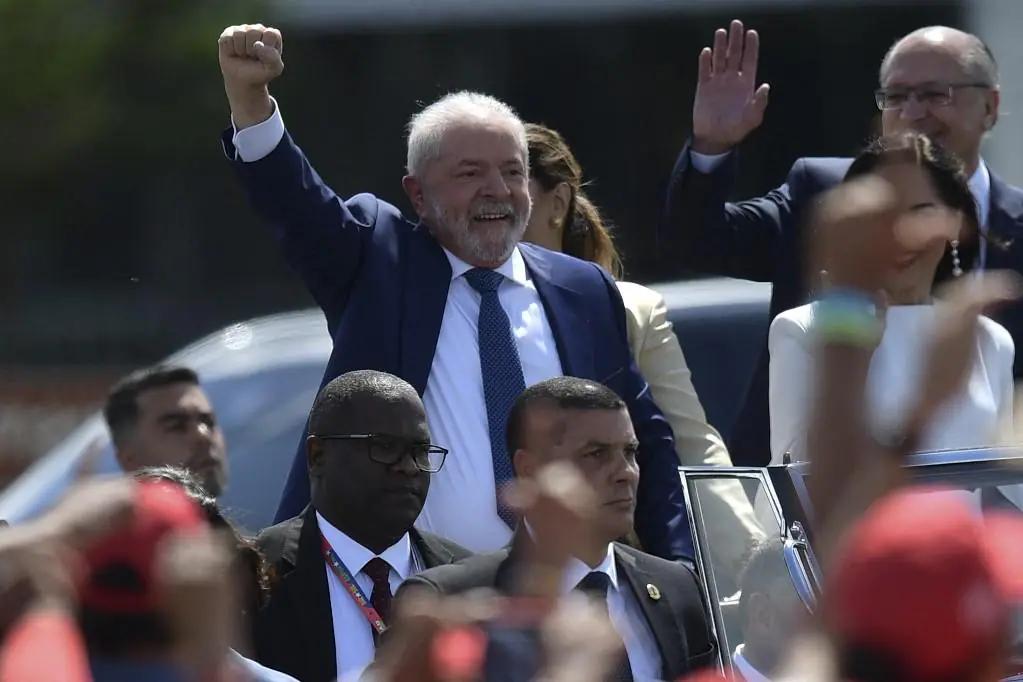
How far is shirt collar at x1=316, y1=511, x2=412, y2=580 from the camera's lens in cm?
454

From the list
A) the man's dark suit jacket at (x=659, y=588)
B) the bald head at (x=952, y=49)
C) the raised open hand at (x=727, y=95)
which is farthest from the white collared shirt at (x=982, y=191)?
the man's dark suit jacket at (x=659, y=588)

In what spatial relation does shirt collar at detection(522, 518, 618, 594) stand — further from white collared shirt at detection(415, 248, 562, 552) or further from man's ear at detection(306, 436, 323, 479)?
man's ear at detection(306, 436, 323, 479)

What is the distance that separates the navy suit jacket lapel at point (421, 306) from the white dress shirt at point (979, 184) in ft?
2.39

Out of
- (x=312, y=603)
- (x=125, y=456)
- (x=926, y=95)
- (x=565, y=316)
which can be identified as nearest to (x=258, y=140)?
(x=565, y=316)

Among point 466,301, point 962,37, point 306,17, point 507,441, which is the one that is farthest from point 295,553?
point 306,17

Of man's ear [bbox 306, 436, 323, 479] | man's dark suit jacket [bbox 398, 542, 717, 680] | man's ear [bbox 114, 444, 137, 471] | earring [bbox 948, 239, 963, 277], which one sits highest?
earring [bbox 948, 239, 963, 277]

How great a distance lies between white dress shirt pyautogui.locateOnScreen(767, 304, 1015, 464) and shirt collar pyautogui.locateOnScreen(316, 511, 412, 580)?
0.83m

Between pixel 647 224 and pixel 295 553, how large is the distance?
26.2ft

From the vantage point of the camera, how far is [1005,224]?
5.67 m

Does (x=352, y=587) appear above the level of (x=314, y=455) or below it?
below

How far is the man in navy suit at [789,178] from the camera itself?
18.1 ft

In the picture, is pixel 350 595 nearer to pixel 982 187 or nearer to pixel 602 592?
pixel 602 592

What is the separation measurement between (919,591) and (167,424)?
4297 millimetres

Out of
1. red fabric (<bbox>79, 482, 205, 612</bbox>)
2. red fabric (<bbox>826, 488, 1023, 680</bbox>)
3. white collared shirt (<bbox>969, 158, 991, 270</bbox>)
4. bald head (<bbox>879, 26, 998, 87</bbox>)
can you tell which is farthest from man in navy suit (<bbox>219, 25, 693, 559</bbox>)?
red fabric (<bbox>826, 488, 1023, 680</bbox>)
